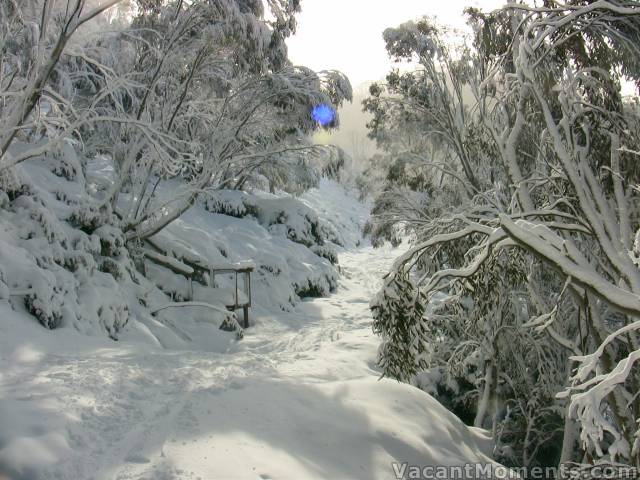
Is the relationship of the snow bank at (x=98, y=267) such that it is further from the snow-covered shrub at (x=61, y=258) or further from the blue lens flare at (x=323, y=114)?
the blue lens flare at (x=323, y=114)

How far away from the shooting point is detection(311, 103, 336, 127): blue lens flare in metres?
13.8

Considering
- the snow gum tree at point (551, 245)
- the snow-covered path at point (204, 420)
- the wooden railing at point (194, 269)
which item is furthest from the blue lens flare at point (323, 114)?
the snow-covered path at point (204, 420)

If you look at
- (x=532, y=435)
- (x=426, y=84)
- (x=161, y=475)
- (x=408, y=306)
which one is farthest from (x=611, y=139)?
(x=426, y=84)

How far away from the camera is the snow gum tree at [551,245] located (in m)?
4.69

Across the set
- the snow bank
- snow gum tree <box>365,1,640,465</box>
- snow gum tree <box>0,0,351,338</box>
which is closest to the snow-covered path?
snow gum tree <box>365,1,640,465</box>

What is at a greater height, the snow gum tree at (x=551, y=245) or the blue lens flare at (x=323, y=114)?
the blue lens flare at (x=323, y=114)

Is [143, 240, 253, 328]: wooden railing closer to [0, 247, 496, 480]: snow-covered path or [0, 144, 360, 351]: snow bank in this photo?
[0, 144, 360, 351]: snow bank

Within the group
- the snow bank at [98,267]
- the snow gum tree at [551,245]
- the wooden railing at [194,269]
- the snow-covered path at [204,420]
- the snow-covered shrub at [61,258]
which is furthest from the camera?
the wooden railing at [194,269]

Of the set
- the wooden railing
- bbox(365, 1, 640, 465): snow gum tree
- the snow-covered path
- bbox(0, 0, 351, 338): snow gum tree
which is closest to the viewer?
the snow-covered path

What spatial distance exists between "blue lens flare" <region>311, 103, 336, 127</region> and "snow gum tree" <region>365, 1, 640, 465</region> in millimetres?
3878

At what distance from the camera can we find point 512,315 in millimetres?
11000

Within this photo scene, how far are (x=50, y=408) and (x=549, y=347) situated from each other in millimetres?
9259

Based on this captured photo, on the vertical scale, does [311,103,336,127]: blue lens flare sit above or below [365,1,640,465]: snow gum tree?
above

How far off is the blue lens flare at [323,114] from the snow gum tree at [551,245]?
388cm
